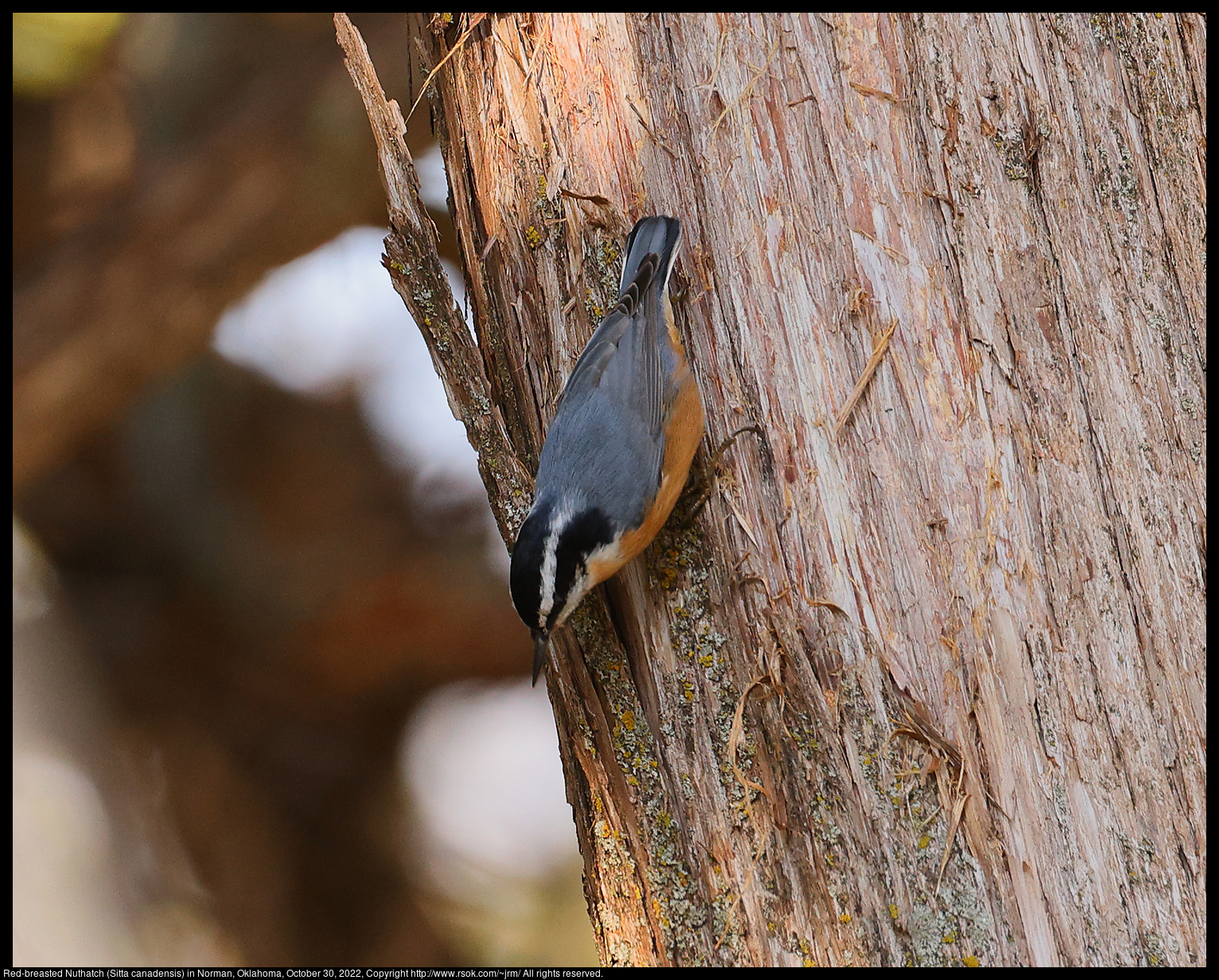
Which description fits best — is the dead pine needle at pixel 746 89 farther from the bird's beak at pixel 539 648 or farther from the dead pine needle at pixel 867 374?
the bird's beak at pixel 539 648

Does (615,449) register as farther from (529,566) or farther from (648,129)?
(648,129)

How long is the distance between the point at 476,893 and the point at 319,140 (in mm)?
3432

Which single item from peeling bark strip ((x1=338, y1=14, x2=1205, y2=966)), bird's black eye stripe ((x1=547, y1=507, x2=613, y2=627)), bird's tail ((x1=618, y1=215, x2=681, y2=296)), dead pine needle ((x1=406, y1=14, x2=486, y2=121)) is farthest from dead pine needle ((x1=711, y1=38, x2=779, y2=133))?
bird's black eye stripe ((x1=547, y1=507, x2=613, y2=627))

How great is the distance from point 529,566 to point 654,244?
2.67 feet

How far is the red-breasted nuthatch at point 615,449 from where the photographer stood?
1857 mm

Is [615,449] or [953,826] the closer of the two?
[953,826]

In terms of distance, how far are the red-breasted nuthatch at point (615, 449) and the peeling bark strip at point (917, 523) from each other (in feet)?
0.29

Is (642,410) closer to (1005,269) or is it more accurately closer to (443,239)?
(1005,269)

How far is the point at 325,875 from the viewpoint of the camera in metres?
3.62

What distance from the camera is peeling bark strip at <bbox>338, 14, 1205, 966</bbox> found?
5.01 feet

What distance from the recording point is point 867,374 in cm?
172

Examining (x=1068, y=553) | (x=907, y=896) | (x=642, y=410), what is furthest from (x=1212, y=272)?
(x=907, y=896)

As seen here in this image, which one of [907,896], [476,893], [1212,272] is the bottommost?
[476,893]

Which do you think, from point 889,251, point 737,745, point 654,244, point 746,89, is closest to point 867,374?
point 889,251
